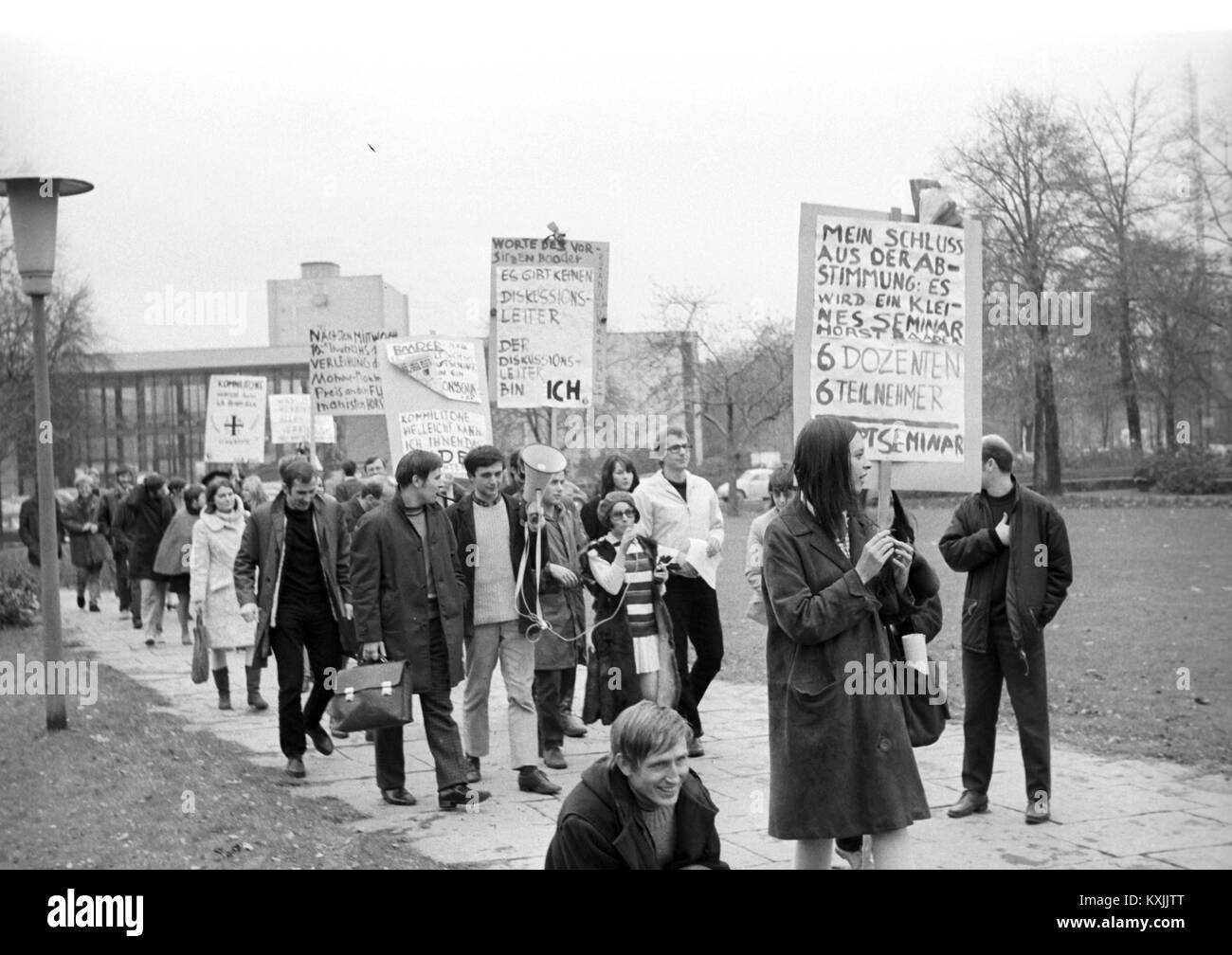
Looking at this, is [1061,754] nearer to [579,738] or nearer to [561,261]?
[579,738]

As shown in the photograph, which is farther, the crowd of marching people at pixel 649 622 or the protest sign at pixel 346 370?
the protest sign at pixel 346 370

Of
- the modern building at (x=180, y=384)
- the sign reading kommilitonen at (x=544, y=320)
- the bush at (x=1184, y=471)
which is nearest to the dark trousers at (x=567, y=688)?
the sign reading kommilitonen at (x=544, y=320)

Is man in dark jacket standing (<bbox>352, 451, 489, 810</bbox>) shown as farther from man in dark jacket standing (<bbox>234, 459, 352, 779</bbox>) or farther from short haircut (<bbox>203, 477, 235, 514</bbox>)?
short haircut (<bbox>203, 477, 235, 514</bbox>)

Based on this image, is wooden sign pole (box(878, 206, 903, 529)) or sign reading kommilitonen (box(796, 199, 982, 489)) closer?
wooden sign pole (box(878, 206, 903, 529))

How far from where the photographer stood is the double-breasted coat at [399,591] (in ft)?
23.9

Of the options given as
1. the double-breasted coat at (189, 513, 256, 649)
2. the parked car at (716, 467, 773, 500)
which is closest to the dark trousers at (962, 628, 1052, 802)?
the double-breasted coat at (189, 513, 256, 649)

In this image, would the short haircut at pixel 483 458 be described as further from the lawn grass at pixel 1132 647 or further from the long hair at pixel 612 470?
the lawn grass at pixel 1132 647

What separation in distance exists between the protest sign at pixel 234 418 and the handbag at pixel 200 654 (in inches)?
227

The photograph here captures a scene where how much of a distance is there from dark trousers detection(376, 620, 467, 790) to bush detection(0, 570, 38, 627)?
366 inches

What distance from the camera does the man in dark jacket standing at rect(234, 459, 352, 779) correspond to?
27.1 ft

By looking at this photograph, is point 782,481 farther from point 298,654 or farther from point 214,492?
point 214,492

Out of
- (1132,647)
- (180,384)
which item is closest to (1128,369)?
(1132,647)

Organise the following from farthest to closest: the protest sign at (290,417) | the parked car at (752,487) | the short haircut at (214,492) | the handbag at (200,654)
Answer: the parked car at (752,487) → the protest sign at (290,417) → the short haircut at (214,492) → the handbag at (200,654)

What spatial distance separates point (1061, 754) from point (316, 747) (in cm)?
470
